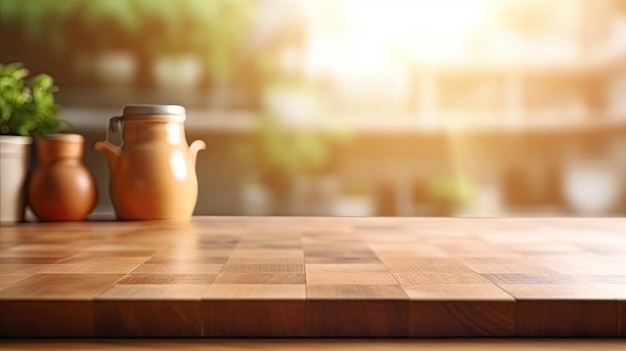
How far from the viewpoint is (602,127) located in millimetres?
1311

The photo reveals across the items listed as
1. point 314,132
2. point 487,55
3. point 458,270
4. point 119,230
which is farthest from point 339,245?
point 487,55

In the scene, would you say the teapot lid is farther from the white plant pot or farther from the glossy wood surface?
the glossy wood surface

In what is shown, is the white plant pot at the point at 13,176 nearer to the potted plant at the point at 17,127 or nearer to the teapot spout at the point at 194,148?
the potted plant at the point at 17,127

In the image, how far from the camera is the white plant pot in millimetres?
1052

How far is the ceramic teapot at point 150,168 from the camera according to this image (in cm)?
107

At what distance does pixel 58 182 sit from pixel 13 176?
7 cm

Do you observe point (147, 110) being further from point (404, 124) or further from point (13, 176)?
point (404, 124)

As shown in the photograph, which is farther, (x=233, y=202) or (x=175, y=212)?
(x=233, y=202)

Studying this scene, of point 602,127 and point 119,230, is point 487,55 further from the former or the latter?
point 119,230

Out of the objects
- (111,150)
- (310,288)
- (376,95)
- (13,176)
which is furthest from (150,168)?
(310,288)

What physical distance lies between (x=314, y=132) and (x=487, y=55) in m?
0.39

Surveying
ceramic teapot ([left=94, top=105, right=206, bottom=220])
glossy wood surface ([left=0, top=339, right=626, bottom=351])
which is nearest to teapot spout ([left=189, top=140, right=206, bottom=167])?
ceramic teapot ([left=94, top=105, right=206, bottom=220])

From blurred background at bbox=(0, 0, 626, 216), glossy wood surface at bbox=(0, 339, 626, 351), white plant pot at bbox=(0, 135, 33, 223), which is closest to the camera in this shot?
glossy wood surface at bbox=(0, 339, 626, 351)

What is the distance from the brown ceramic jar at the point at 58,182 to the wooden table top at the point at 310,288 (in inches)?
10.3
